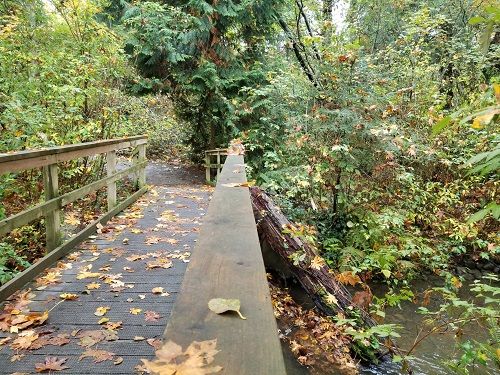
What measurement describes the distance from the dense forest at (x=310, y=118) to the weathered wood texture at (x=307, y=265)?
25 centimetres

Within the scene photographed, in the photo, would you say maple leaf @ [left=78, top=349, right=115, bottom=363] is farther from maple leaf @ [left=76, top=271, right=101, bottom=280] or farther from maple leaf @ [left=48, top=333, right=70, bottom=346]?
maple leaf @ [left=76, top=271, right=101, bottom=280]

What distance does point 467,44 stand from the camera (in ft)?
39.1

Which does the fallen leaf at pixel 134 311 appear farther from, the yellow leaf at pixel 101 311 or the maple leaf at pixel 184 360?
the maple leaf at pixel 184 360

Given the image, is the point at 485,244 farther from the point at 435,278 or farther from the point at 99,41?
the point at 99,41

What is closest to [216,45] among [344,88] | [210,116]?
[210,116]

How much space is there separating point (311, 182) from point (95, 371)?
20.0 feet

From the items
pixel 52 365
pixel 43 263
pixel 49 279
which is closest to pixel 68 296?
pixel 49 279

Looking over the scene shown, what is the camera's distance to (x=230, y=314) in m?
1.04

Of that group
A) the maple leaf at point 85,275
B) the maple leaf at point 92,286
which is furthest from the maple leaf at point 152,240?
the maple leaf at point 92,286

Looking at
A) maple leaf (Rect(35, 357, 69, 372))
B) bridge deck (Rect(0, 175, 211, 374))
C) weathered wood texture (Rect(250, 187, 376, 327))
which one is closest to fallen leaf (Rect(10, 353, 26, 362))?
bridge deck (Rect(0, 175, 211, 374))

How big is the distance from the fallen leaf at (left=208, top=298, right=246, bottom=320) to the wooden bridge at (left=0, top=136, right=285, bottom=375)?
0.06 feet

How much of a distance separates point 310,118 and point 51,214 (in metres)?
5.46

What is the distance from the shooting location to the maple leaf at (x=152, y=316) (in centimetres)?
290

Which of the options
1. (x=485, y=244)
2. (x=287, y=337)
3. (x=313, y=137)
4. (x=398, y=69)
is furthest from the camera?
(x=398, y=69)
